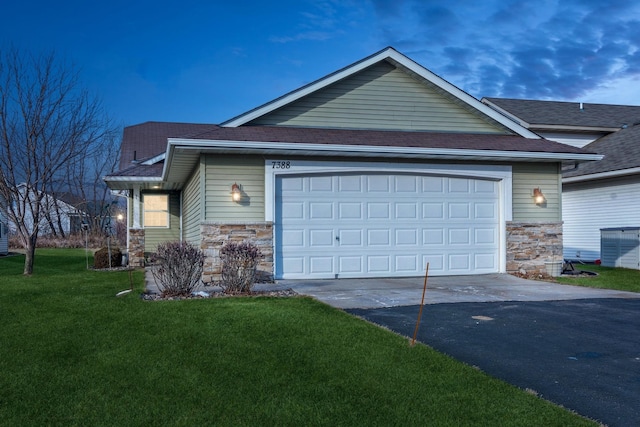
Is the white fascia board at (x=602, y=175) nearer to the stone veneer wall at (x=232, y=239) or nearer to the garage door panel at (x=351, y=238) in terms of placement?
the garage door panel at (x=351, y=238)

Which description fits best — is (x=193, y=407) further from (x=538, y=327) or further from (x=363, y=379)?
(x=538, y=327)

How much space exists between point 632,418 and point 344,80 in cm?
1068

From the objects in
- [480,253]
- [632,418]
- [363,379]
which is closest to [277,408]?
[363,379]

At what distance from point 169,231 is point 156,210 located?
33.8 inches

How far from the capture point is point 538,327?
7.27 m

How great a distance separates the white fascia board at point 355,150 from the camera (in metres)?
11.6

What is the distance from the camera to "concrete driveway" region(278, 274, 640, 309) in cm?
951

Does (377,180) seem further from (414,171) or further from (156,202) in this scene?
(156,202)

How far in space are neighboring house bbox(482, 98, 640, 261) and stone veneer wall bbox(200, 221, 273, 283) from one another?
337 inches

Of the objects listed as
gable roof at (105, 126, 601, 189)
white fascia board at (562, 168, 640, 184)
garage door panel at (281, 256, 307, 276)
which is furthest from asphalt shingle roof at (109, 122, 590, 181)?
white fascia board at (562, 168, 640, 184)

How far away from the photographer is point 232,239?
1212 centimetres

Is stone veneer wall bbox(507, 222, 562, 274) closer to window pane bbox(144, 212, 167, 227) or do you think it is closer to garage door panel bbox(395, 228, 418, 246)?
garage door panel bbox(395, 228, 418, 246)

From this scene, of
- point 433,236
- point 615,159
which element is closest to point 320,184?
point 433,236

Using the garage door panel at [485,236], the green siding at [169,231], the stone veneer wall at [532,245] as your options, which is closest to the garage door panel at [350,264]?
the garage door panel at [485,236]
